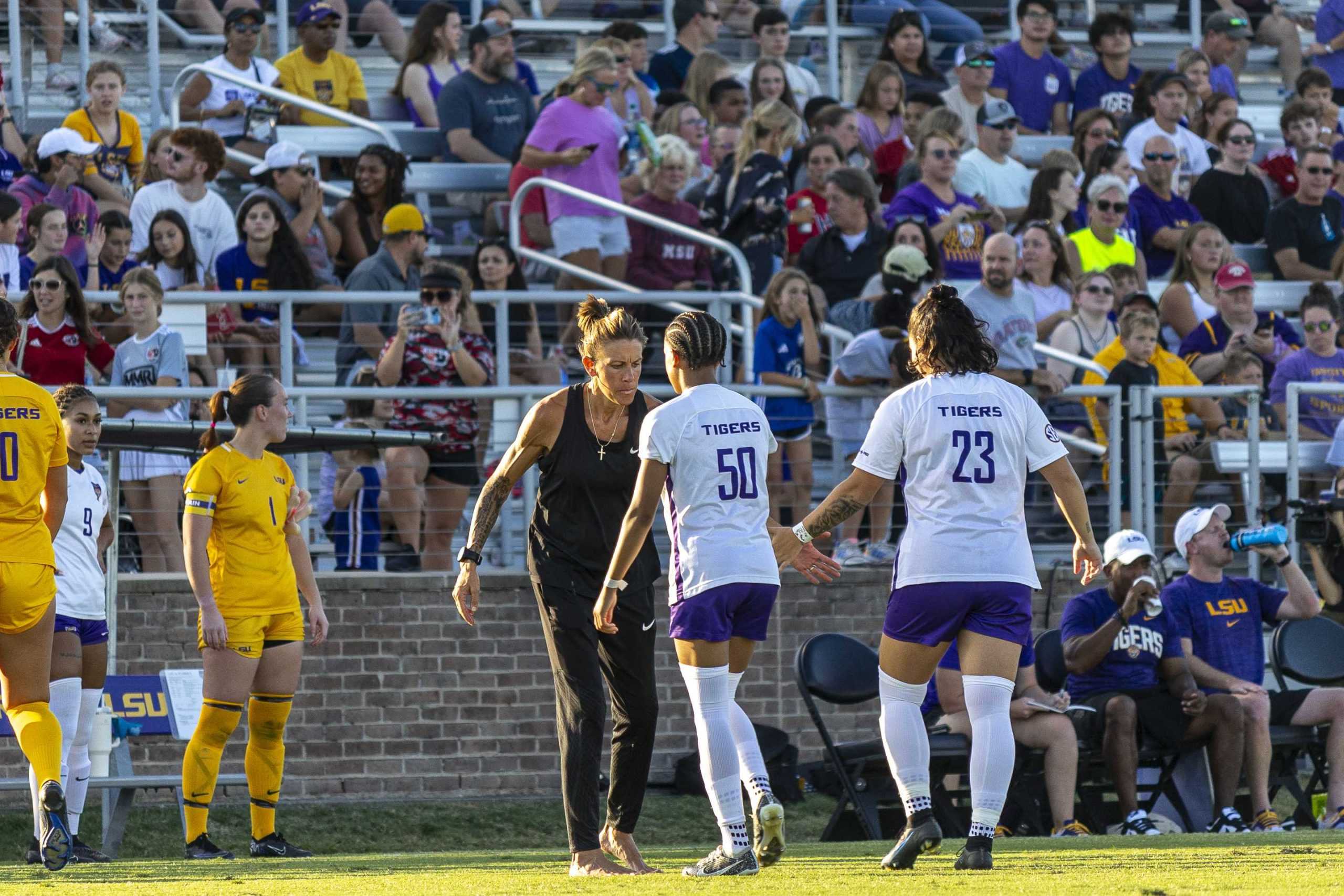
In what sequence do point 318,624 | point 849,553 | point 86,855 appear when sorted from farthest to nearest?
point 849,553, point 318,624, point 86,855

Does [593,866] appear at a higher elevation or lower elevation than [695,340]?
lower

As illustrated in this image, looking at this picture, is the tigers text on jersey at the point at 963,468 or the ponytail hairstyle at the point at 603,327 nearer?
the tigers text on jersey at the point at 963,468

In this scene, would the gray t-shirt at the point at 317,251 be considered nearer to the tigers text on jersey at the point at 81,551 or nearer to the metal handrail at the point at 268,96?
the metal handrail at the point at 268,96

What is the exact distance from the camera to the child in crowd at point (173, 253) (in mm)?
11992

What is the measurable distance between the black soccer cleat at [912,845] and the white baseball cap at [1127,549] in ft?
13.1

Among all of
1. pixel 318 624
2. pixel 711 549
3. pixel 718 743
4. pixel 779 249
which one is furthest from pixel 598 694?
pixel 779 249

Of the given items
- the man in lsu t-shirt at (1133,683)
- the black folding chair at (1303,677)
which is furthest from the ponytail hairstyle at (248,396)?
the black folding chair at (1303,677)

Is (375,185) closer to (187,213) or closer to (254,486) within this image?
(187,213)

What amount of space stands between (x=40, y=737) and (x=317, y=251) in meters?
6.08

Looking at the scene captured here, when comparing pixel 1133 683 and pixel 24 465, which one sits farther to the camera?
pixel 1133 683

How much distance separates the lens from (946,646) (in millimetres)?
6602

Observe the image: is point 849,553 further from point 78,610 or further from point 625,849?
point 625,849

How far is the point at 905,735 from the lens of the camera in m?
6.61

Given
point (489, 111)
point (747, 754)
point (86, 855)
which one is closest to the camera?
point (747, 754)
